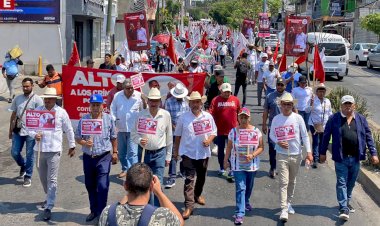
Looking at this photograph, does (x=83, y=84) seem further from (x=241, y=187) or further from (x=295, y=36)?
(x=295, y=36)

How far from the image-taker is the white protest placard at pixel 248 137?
7832 millimetres

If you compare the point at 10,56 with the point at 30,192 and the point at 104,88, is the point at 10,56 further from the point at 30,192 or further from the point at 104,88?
the point at 30,192

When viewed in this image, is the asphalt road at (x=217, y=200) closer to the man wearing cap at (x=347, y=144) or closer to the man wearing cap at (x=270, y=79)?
the man wearing cap at (x=347, y=144)

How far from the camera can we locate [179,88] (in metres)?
9.13

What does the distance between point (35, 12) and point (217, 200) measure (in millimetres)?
20773

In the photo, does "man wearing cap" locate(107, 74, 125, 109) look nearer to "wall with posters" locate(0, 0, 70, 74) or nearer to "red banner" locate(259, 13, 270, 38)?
"wall with posters" locate(0, 0, 70, 74)

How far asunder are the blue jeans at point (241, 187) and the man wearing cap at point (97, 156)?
1635 millimetres

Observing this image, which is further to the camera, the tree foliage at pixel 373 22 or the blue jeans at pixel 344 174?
the tree foliage at pixel 373 22

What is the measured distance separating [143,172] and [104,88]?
26.1ft

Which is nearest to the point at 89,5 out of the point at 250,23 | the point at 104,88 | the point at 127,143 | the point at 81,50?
the point at 81,50

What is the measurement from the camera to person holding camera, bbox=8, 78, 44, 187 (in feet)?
30.7

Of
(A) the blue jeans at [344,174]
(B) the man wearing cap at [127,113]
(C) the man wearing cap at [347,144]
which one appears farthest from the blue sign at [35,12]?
(A) the blue jeans at [344,174]

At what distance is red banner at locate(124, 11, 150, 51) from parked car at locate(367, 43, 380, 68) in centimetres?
2118

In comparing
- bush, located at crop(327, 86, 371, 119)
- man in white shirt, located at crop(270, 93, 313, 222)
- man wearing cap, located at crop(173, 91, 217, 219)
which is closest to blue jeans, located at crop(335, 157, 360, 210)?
man in white shirt, located at crop(270, 93, 313, 222)
